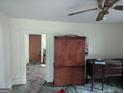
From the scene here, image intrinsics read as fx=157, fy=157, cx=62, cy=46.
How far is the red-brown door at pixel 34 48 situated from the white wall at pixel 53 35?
4.82m

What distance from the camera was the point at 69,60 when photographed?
5.03m

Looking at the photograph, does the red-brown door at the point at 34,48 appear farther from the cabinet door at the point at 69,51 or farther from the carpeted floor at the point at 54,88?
the cabinet door at the point at 69,51

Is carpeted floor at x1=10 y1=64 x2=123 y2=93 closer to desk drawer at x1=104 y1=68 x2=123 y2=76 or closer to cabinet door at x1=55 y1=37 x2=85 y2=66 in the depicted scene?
desk drawer at x1=104 y1=68 x2=123 y2=76

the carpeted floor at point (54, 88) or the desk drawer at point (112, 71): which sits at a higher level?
the desk drawer at point (112, 71)

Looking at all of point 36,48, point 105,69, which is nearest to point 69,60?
point 105,69

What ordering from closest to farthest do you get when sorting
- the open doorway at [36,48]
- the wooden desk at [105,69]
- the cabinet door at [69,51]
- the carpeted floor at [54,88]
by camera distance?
the carpeted floor at [54,88] < the wooden desk at [105,69] < the cabinet door at [69,51] < the open doorway at [36,48]

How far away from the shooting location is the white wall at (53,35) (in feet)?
16.5

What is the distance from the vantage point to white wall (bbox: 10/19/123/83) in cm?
503

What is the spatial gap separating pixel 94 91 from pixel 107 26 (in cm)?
245

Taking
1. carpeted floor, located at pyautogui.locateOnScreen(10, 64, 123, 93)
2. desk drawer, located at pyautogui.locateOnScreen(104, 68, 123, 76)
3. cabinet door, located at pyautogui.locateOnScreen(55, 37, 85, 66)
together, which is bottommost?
carpeted floor, located at pyautogui.locateOnScreen(10, 64, 123, 93)

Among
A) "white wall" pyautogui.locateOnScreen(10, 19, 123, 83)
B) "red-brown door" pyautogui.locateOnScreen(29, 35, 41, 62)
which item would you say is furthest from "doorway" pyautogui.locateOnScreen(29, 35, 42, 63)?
"white wall" pyautogui.locateOnScreen(10, 19, 123, 83)

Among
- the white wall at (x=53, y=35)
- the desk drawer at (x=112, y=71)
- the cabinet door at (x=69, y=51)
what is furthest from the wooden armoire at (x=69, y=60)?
the desk drawer at (x=112, y=71)

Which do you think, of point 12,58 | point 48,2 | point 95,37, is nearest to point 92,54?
point 95,37

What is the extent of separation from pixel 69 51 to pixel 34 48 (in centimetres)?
549
